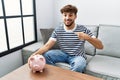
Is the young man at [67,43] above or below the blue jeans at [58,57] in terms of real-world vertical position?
above

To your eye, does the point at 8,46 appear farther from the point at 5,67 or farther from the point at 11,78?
the point at 11,78

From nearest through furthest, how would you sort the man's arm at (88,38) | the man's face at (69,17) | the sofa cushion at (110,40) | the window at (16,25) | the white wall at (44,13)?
the man's arm at (88,38), the man's face at (69,17), the window at (16,25), the sofa cushion at (110,40), the white wall at (44,13)

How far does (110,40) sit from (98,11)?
550 mm

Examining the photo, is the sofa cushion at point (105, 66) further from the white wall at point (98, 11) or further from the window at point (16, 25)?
the window at point (16, 25)

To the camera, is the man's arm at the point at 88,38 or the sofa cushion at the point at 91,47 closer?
the man's arm at the point at 88,38

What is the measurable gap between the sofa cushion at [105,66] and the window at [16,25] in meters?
1.10

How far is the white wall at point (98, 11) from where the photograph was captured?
2.19m

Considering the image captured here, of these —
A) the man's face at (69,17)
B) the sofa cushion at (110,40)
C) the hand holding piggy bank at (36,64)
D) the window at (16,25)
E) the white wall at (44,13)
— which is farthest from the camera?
the white wall at (44,13)

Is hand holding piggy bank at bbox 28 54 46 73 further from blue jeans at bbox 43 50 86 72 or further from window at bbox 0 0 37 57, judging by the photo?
window at bbox 0 0 37 57

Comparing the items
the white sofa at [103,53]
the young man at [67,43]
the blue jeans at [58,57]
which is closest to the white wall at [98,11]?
the white sofa at [103,53]

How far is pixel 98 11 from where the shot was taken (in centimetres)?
231

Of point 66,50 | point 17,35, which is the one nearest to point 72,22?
point 66,50

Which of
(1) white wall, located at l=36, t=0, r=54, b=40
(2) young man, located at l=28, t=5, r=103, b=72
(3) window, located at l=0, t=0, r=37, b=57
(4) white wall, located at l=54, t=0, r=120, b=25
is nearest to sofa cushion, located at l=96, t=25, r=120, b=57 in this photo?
(4) white wall, located at l=54, t=0, r=120, b=25

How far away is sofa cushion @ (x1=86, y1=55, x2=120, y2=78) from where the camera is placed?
5.14 feet
